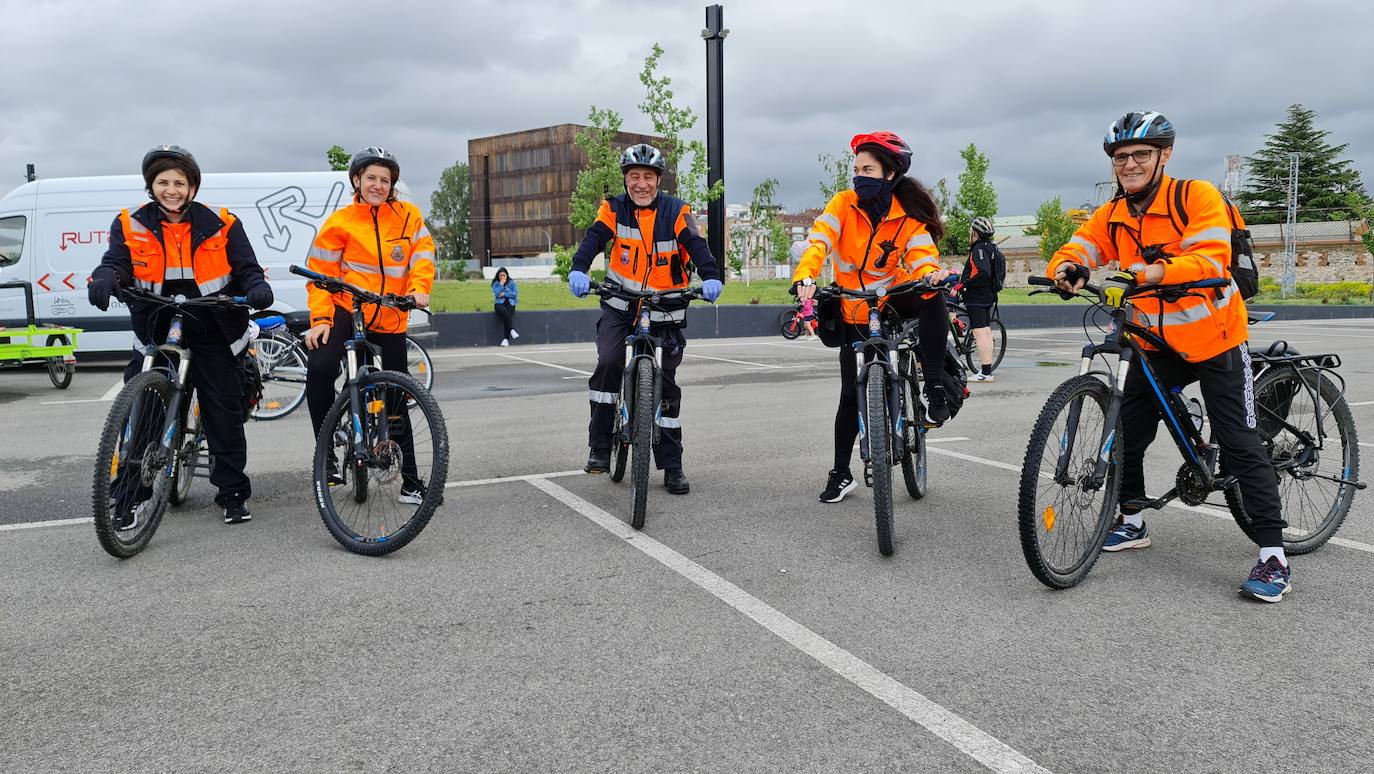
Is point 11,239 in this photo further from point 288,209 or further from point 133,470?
point 133,470

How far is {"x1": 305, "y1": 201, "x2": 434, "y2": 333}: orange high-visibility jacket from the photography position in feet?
16.0

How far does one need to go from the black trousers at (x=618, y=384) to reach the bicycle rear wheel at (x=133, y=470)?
209 cm

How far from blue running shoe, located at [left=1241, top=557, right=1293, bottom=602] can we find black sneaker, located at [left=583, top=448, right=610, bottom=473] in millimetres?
3123

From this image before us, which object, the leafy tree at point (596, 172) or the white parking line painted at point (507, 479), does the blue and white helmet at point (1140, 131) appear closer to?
the white parking line painted at point (507, 479)

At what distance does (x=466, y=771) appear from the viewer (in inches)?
96.7

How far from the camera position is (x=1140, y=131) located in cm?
379

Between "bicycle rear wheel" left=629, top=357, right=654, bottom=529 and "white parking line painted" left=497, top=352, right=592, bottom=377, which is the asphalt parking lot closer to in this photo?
"bicycle rear wheel" left=629, top=357, right=654, bottom=529

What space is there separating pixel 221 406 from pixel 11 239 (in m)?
11.5

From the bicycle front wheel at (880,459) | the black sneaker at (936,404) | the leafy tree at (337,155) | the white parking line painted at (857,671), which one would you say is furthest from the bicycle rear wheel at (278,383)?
the leafy tree at (337,155)

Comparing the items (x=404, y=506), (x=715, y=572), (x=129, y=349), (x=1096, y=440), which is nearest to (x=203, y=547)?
(x=404, y=506)

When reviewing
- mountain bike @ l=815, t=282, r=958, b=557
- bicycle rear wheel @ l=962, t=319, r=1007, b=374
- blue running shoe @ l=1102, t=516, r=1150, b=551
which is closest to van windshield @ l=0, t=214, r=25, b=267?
bicycle rear wheel @ l=962, t=319, r=1007, b=374

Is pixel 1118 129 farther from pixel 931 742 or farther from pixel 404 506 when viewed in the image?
pixel 404 506

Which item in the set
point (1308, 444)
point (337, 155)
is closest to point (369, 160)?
point (1308, 444)

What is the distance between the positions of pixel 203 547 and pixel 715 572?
227 centimetres
